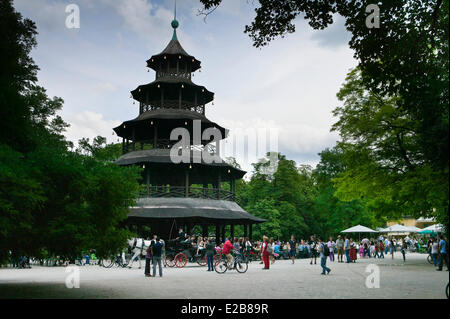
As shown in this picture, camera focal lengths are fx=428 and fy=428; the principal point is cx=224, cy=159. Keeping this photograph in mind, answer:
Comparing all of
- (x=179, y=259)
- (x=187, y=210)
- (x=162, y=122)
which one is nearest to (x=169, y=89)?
(x=162, y=122)

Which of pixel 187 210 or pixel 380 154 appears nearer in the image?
pixel 380 154

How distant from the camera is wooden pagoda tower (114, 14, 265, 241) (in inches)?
1286

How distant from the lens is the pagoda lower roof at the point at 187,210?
31031 mm

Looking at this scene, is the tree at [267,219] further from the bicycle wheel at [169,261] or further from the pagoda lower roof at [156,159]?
the bicycle wheel at [169,261]

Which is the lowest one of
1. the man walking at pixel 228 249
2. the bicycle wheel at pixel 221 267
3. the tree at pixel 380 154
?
the bicycle wheel at pixel 221 267

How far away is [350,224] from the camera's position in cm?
5891

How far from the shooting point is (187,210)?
31875mm

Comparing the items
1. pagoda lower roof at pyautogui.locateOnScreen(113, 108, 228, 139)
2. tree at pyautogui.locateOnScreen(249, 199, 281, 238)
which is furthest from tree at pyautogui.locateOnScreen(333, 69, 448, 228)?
tree at pyautogui.locateOnScreen(249, 199, 281, 238)

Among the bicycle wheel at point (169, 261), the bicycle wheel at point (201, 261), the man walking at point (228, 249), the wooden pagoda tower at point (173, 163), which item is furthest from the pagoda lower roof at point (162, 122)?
the man walking at point (228, 249)

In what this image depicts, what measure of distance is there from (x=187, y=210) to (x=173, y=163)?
153 inches

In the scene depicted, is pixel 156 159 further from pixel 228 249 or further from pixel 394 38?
pixel 394 38

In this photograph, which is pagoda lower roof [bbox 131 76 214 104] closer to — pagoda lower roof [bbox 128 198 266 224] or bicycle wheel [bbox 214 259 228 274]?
pagoda lower roof [bbox 128 198 266 224]
